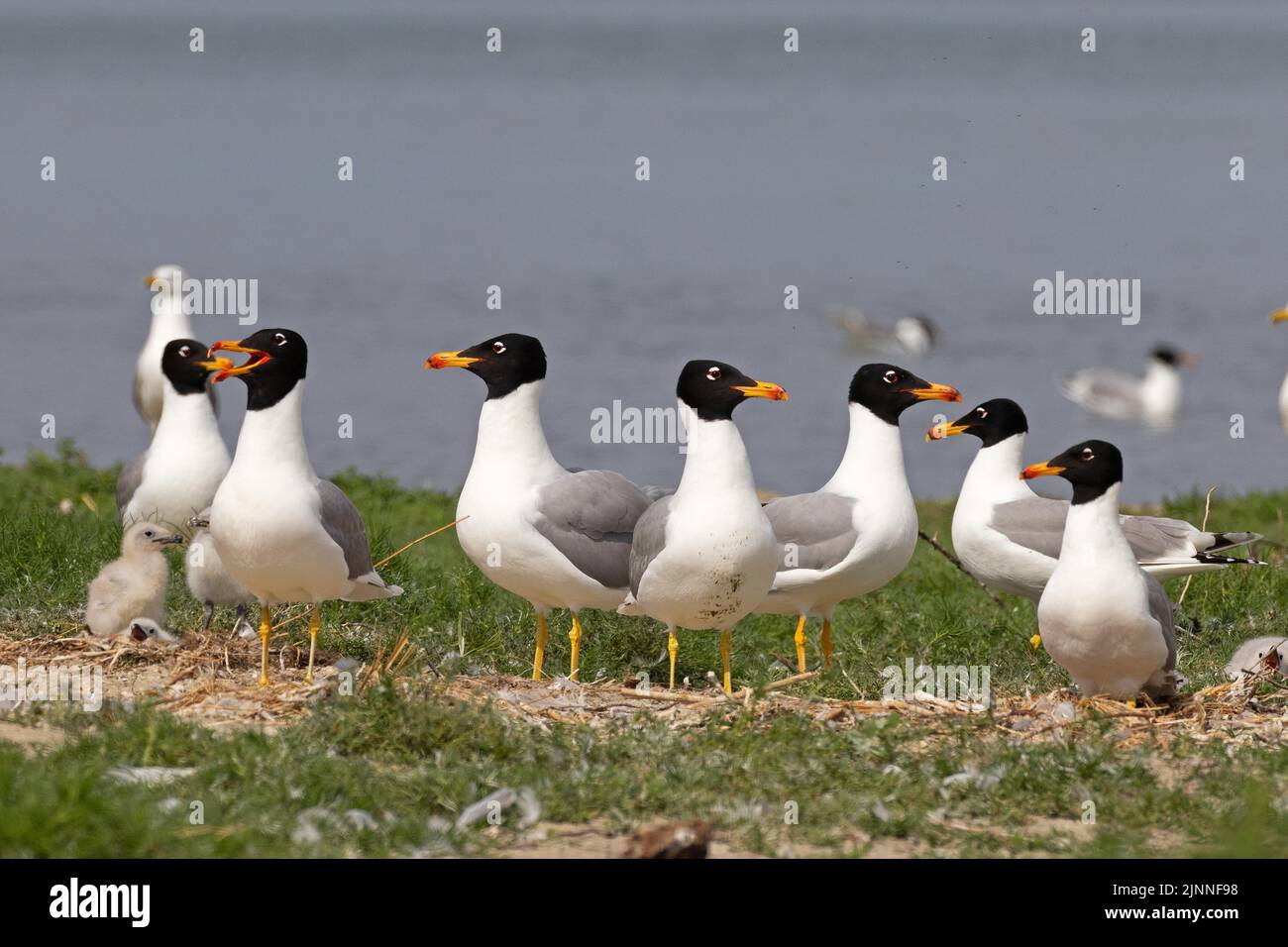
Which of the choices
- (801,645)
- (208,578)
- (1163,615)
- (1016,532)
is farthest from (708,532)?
(208,578)

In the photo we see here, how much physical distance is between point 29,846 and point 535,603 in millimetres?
4232

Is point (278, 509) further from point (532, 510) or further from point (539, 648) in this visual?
point (539, 648)

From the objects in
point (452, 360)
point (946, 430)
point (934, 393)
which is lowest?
point (946, 430)

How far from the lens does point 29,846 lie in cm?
475

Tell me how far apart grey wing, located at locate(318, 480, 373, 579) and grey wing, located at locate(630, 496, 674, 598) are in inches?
48.3

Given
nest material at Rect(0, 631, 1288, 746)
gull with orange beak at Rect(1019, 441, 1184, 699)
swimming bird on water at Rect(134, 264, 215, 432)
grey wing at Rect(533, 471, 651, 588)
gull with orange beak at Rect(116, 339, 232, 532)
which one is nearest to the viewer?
nest material at Rect(0, 631, 1288, 746)

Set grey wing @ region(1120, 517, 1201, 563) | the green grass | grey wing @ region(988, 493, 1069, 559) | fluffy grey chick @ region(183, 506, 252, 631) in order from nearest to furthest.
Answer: the green grass < fluffy grey chick @ region(183, 506, 252, 631) < grey wing @ region(988, 493, 1069, 559) < grey wing @ region(1120, 517, 1201, 563)

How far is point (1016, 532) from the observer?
9.56m

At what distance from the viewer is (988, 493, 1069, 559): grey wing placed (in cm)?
941

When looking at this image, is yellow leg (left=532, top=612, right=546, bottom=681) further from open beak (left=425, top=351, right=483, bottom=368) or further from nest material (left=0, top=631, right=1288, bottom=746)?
open beak (left=425, top=351, right=483, bottom=368)

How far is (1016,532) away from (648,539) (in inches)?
97.5

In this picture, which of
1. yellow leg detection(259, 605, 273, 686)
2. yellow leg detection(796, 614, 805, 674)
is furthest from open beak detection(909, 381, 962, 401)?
yellow leg detection(259, 605, 273, 686)

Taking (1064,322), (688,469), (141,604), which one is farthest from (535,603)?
(1064,322)
